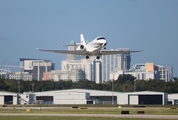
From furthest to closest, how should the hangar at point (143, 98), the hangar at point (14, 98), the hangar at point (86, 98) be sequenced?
the hangar at point (14, 98) < the hangar at point (86, 98) < the hangar at point (143, 98)

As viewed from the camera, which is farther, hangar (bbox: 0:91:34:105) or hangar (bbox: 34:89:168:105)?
hangar (bbox: 0:91:34:105)

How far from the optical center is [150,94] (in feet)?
543

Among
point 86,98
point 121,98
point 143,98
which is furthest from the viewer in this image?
point 86,98

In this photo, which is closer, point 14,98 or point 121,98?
point 121,98

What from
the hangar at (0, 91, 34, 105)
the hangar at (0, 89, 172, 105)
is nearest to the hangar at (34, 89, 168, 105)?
the hangar at (0, 89, 172, 105)

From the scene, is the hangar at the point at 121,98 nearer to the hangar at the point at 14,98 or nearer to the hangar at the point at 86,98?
the hangar at the point at 86,98

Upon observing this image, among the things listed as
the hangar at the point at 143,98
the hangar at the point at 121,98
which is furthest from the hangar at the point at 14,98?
the hangar at the point at 143,98

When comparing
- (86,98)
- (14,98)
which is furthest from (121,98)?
(14,98)

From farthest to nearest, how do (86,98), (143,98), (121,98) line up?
(86,98) → (143,98) → (121,98)

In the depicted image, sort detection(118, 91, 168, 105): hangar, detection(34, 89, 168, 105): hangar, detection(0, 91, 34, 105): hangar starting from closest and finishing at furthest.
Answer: detection(118, 91, 168, 105): hangar
detection(34, 89, 168, 105): hangar
detection(0, 91, 34, 105): hangar

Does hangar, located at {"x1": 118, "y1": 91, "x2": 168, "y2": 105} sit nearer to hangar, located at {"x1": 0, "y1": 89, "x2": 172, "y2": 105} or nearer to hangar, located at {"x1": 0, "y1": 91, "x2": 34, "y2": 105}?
hangar, located at {"x1": 0, "y1": 89, "x2": 172, "y2": 105}

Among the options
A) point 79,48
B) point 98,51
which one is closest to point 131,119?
point 98,51

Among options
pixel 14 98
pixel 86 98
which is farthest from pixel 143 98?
pixel 14 98

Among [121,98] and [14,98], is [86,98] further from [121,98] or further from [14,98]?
[14,98]
